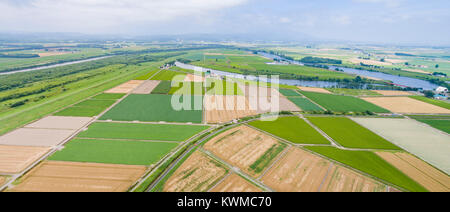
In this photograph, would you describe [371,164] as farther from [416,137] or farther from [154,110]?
[154,110]

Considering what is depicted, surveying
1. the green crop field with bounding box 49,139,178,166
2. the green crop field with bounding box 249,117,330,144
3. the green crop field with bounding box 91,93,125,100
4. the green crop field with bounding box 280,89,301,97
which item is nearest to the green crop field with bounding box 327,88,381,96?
the green crop field with bounding box 280,89,301,97

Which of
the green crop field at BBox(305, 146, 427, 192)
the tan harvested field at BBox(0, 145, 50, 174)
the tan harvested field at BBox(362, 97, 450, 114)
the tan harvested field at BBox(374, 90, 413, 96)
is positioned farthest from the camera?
the tan harvested field at BBox(374, 90, 413, 96)

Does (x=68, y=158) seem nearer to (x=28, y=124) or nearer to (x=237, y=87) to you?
(x=28, y=124)

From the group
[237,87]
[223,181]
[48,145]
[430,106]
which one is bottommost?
[223,181]

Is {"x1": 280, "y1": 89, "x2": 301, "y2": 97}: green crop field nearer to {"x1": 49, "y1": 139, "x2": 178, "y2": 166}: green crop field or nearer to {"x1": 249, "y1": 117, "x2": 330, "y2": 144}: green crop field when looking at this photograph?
{"x1": 249, "y1": 117, "x2": 330, "y2": 144}: green crop field

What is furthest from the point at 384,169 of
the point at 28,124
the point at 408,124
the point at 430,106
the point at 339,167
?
the point at 28,124

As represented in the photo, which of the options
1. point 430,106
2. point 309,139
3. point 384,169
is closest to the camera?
point 384,169
